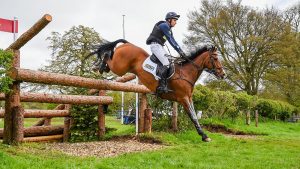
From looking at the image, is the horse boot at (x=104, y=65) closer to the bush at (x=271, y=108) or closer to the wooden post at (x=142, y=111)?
the wooden post at (x=142, y=111)

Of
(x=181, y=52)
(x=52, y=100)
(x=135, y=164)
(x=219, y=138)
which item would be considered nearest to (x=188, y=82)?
(x=181, y=52)

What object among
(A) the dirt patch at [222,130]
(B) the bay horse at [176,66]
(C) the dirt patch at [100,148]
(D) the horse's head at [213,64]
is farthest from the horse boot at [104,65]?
(A) the dirt patch at [222,130]

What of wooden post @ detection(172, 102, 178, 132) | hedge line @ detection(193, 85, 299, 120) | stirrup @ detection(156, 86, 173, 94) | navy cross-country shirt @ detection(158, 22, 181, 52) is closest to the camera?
navy cross-country shirt @ detection(158, 22, 181, 52)

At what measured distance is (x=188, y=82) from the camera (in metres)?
6.80

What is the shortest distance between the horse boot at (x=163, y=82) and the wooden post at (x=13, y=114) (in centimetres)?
322

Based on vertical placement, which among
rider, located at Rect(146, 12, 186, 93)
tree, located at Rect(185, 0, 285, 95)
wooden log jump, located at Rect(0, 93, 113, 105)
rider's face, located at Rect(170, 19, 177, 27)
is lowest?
wooden log jump, located at Rect(0, 93, 113, 105)

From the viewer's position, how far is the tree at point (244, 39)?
114ft

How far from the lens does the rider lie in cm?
640

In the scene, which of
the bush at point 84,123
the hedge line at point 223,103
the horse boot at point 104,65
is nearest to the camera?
the horse boot at point 104,65

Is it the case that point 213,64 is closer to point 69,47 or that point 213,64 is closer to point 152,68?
point 152,68

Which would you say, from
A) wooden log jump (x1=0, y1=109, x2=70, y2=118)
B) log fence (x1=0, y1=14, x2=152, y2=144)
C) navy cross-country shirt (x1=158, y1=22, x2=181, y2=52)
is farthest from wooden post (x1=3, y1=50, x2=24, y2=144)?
navy cross-country shirt (x1=158, y1=22, x2=181, y2=52)

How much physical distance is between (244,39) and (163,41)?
28773 millimetres

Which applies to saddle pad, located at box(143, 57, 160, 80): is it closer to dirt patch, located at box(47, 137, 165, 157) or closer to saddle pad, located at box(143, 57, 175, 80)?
saddle pad, located at box(143, 57, 175, 80)

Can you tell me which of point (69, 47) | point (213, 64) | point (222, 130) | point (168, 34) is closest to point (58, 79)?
point (168, 34)
